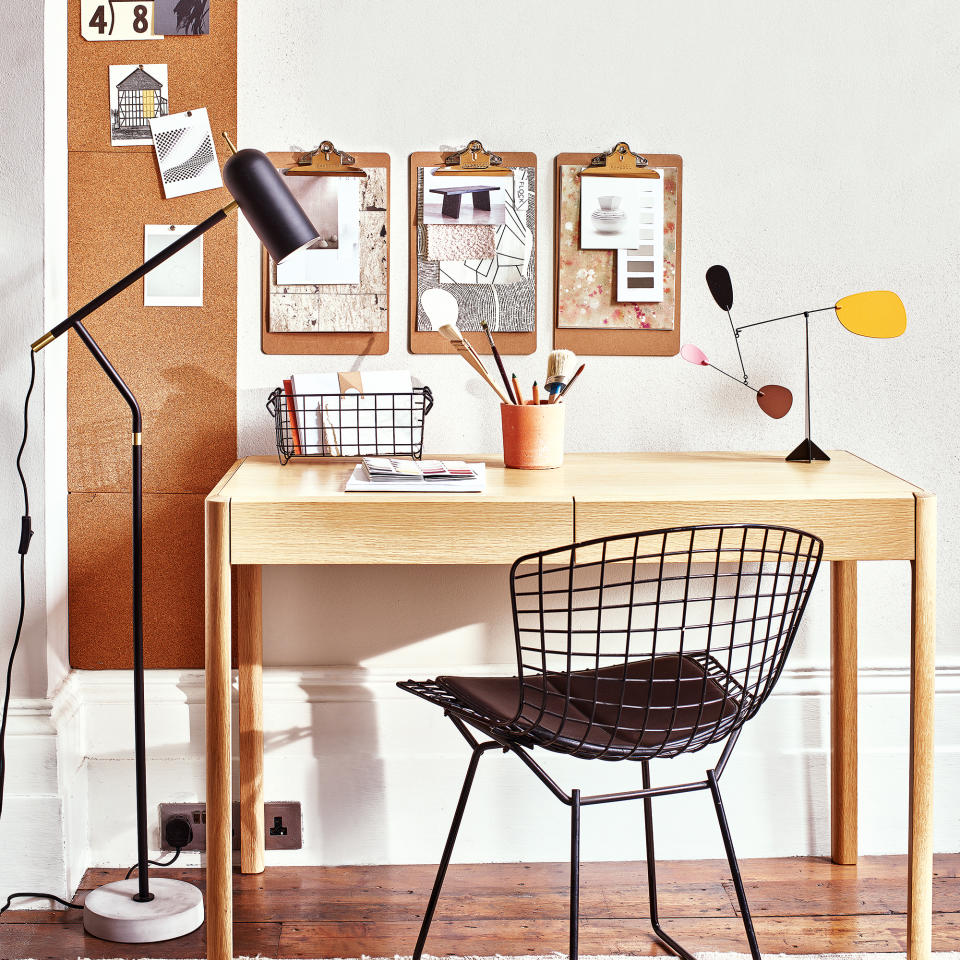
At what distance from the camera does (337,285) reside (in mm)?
2262

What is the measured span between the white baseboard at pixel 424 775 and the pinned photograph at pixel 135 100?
1158mm

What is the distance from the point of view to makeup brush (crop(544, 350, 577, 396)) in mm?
2016

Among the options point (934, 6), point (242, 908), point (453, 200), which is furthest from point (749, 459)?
point (242, 908)

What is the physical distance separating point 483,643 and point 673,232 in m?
1.00

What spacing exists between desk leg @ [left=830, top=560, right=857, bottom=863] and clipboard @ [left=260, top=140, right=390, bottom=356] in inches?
44.0

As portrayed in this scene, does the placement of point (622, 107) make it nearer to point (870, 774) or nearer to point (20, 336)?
point (20, 336)

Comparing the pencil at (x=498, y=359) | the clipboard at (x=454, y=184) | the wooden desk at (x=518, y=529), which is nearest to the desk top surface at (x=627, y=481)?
the wooden desk at (x=518, y=529)

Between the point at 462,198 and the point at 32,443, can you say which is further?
the point at 462,198

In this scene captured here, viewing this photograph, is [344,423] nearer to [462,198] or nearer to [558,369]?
[558,369]

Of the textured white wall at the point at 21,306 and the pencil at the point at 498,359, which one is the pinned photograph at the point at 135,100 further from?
the pencil at the point at 498,359

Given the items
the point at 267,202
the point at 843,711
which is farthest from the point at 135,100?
the point at 843,711

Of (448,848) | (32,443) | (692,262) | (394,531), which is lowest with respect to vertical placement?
(448,848)

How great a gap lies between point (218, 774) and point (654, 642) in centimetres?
83

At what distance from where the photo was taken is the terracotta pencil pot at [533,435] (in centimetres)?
200
